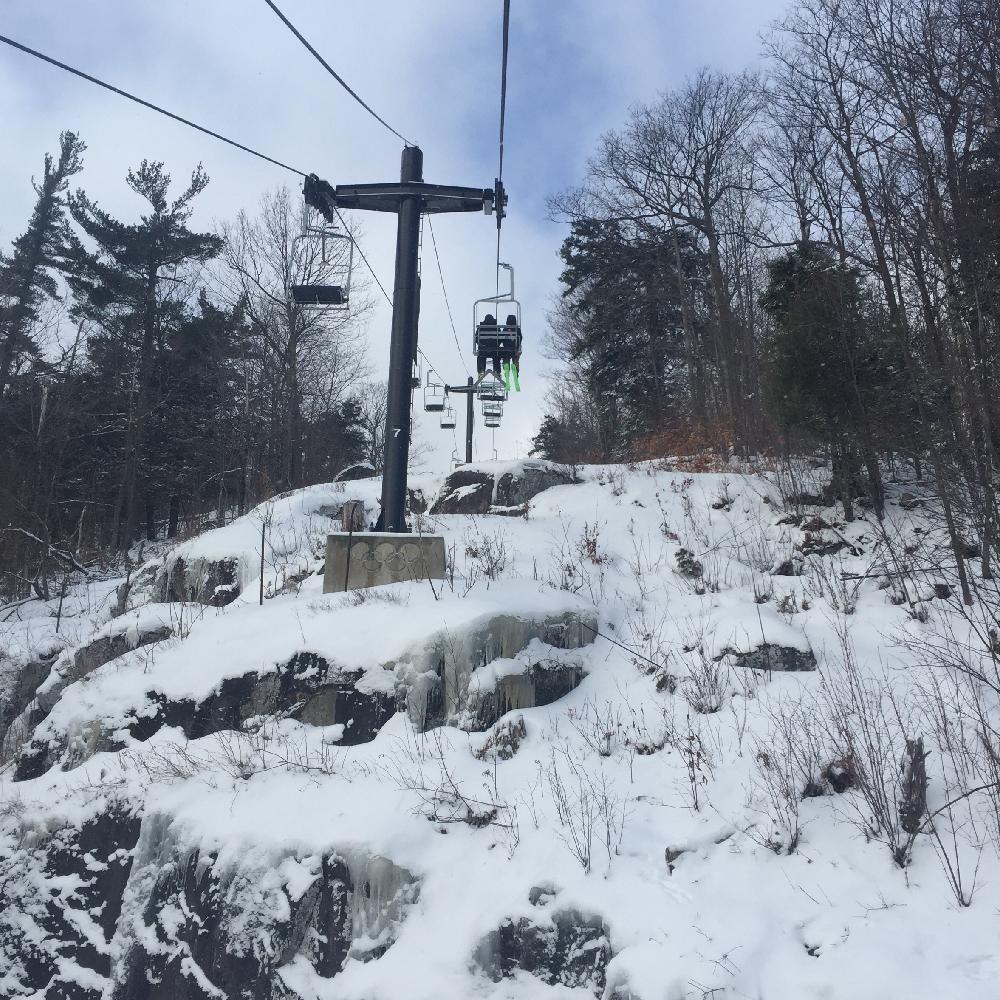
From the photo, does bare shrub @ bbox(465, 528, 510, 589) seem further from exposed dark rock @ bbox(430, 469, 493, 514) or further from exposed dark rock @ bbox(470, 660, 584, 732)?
exposed dark rock @ bbox(430, 469, 493, 514)

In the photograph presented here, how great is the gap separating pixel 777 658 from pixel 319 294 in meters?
6.26

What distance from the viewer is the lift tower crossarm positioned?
8.41 meters

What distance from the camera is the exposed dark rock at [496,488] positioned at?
12281 millimetres

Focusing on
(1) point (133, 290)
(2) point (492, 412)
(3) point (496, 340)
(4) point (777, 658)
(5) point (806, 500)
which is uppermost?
(1) point (133, 290)

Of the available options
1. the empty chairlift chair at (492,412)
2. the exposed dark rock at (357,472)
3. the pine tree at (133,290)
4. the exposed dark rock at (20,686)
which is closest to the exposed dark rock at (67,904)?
the exposed dark rock at (20,686)

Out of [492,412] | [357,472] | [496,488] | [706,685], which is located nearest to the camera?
[706,685]

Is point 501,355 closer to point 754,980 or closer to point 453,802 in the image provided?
point 453,802

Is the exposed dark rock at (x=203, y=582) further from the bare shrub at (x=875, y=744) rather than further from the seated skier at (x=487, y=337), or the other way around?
the bare shrub at (x=875, y=744)

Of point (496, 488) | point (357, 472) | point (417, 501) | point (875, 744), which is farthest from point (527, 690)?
point (357, 472)

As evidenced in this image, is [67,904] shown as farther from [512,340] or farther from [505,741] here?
[512,340]

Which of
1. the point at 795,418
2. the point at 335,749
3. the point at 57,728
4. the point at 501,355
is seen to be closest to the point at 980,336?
the point at 795,418

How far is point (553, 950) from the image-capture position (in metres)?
3.79

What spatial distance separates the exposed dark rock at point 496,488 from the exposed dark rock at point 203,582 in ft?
13.0

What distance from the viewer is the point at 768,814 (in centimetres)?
413
